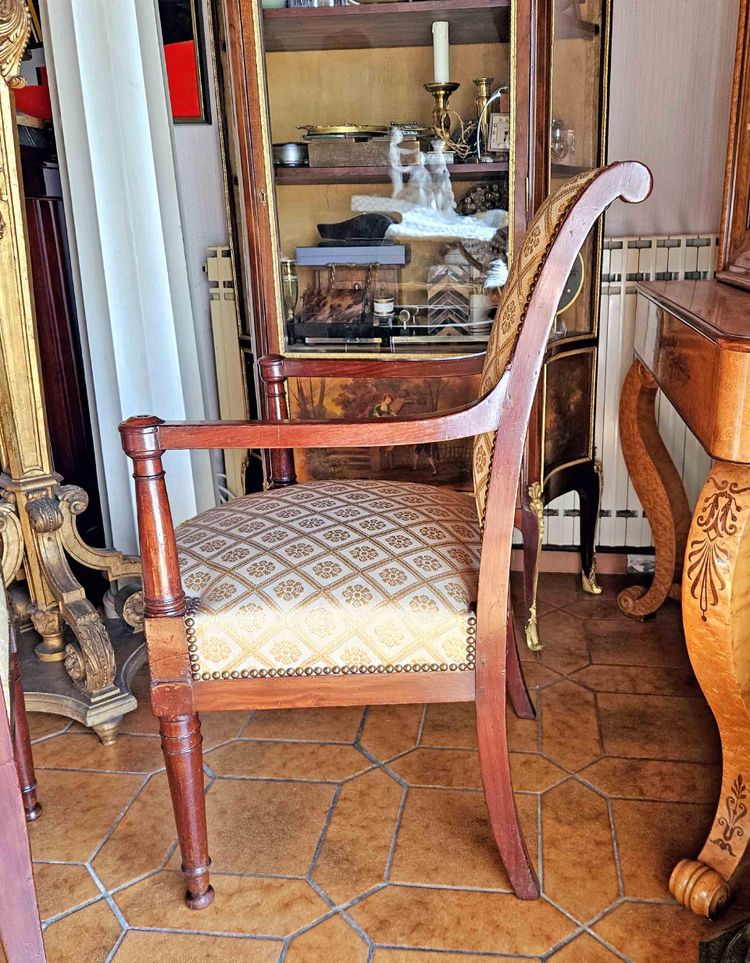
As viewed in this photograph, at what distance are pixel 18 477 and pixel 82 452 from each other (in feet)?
1.85

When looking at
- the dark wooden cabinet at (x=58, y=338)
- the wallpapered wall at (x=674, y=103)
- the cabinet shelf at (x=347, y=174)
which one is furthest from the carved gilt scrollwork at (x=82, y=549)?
the wallpapered wall at (x=674, y=103)

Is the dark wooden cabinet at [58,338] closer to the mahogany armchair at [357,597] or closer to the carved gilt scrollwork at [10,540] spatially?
the carved gilt scrollwork at [10,540]

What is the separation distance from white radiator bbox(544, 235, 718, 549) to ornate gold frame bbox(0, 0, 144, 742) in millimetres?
1311

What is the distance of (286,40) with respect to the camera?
198 cm

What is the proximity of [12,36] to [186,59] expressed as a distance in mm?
1054

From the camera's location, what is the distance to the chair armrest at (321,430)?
112 centimetres

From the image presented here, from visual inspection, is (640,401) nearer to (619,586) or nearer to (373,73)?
(619,586)

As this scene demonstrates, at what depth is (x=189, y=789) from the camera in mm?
1222

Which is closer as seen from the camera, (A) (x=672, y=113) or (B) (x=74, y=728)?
(B) (x=74, y=728)

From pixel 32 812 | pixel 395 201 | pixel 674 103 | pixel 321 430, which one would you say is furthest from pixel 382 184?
pixel 32 812

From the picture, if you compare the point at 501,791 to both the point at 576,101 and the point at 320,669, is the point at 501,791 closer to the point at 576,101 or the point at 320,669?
the point at 320,669

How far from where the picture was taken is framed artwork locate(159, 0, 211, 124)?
93.4 inches

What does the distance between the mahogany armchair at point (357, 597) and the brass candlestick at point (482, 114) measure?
856mm

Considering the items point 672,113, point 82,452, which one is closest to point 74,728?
point 82,452
